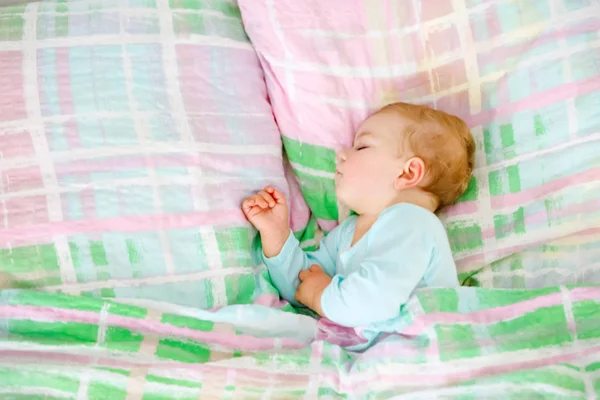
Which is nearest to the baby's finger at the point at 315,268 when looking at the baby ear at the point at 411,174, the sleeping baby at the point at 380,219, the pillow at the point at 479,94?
the sleeping baby at the point at 380,219

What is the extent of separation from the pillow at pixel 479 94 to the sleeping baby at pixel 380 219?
6cm

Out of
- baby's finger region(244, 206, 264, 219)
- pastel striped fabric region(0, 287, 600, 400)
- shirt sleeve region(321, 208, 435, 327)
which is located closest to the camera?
pastel striped fabric region(0, 287, 600, 400)

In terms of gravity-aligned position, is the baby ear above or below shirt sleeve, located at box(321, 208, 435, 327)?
above

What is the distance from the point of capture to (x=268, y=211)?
130 centimetres

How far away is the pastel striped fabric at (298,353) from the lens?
3.37 ft

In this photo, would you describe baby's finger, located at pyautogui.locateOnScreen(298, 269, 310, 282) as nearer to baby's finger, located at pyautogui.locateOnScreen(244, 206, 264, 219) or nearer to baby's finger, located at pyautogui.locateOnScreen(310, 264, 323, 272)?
baby's finger, located at pyautogui.locateOnScreen(310, 264, 323, 272)

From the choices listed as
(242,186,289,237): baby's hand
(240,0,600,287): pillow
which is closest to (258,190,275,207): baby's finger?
(242,186,289,237): baby's hand

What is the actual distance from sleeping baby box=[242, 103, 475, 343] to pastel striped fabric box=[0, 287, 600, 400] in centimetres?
7

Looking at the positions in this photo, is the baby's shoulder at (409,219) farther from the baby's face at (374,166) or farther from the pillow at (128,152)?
the pillow at (128,152)

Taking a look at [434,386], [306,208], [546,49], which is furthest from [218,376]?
[546,49]

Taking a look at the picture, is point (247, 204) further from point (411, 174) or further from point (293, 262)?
point (411, 174)

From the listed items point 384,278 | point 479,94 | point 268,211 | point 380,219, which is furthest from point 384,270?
point 479,94

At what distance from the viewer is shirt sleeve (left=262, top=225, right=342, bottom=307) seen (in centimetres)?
131

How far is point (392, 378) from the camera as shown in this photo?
1063 millimetres
